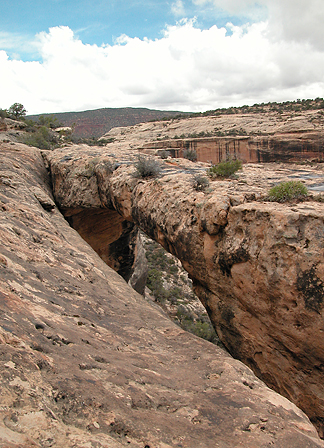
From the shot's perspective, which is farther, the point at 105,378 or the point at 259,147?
the point at 259,147

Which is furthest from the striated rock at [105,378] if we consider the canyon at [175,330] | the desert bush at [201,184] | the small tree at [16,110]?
the small tree at [16,110]

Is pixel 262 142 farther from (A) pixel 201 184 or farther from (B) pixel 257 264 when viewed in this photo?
(B) pixel 257 264

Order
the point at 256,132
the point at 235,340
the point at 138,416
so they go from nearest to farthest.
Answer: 1. the point at 138,416
2. the point at 235,340
3. the point at 256,132

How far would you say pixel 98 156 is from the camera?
9570 mm

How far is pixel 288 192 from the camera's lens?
14.1 ft

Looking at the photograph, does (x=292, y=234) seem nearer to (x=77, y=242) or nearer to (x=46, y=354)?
(x=46, y=354)

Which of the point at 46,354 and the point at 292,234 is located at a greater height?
the point at 292,234

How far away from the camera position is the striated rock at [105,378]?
162cm

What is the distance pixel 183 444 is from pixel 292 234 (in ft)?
8.77

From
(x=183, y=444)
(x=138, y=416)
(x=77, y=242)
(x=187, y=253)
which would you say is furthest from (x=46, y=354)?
(x=77, y=242)

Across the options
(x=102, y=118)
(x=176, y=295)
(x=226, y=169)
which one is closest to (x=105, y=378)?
(x=226, y=169)

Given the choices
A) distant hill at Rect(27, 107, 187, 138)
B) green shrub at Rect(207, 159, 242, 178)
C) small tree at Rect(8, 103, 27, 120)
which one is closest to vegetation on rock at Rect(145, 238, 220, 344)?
green shrub at Rect(207, 159, 242, 178)

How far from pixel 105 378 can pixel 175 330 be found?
6.23 feet

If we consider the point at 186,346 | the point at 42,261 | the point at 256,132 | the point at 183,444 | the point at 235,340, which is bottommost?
the point at 235,340
